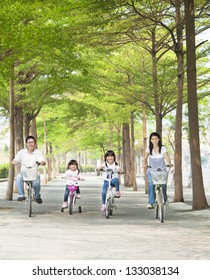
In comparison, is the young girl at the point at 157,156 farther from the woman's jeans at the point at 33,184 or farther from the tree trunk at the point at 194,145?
the tree trunk at the point at 194,145

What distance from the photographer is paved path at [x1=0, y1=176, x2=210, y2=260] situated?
8594 mm

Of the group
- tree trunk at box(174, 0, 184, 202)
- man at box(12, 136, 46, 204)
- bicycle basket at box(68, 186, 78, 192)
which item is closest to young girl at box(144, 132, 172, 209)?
bicycle basket at box(68, 186, 78, 192)

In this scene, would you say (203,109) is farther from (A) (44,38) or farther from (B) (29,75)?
(A) (44,38)

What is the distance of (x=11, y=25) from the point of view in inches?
639

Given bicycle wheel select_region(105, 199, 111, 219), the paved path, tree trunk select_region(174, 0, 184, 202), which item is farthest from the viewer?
tree trunk select_region(174, 0, 184, 202)

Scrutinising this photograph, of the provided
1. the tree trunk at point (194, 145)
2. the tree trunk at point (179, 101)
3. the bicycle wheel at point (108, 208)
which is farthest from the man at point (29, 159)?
the tree trunk at point (179, 101)

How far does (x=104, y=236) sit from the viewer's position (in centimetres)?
1103

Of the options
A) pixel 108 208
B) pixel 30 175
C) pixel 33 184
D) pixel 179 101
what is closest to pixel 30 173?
pixel 30 175

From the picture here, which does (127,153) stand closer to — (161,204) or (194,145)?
(194,145)

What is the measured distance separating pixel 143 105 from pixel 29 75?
18.5 ft

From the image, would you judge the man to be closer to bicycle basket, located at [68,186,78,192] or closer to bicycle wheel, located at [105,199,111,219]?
bicycle basket, located at [68,186,78,192]

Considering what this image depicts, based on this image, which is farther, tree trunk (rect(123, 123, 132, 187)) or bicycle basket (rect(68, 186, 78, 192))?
tree trunk (rect(123, 123, 132, 187))

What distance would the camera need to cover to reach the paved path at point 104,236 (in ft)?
28.2
